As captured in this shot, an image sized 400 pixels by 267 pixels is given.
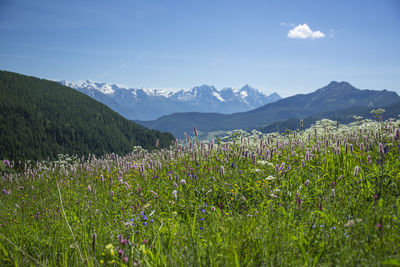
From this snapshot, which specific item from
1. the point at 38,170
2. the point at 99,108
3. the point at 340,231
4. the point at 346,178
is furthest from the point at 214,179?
the point at 99,108

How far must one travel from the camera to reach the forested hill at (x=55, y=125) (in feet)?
395

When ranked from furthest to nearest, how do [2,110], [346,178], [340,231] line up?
1. [2,110]
2. [346,178]
3. [340,231]

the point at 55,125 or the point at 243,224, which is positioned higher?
the point at 55,125

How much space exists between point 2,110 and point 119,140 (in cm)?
6623

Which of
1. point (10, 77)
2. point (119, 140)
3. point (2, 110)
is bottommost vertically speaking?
point (119, 140)

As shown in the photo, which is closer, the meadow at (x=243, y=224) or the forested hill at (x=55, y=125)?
the meadow at (x=243, y=224)

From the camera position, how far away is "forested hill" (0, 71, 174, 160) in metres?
121

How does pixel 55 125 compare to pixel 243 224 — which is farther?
pixel 55 125

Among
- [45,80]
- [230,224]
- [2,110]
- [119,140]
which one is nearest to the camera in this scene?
[230,224]

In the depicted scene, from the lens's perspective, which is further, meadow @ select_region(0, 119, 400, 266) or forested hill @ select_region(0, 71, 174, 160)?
forested hill @ select_region(0, 71, 174, 160)

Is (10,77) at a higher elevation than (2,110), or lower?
higher

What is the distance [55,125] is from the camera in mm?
144750

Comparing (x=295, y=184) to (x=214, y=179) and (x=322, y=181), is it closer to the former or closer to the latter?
(x=322, y=181)

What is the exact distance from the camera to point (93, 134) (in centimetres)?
14862
